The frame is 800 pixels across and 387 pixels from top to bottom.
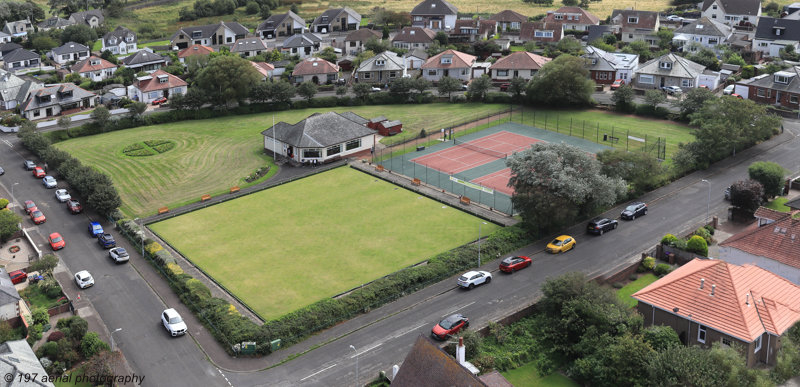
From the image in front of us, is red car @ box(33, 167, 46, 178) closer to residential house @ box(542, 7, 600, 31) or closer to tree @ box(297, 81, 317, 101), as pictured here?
tree @ box(297, 81, 317, 101)

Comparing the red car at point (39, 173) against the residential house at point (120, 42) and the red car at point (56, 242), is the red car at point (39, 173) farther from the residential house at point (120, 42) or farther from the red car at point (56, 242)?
the residential house at point (120, 42)

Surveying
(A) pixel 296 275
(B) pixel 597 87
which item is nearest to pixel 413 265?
(A) pixel 296 275

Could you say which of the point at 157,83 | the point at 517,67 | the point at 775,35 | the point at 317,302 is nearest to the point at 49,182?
the point at 157,83

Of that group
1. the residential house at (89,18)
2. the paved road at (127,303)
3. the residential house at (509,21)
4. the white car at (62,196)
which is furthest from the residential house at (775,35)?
the residential house at (89,18)

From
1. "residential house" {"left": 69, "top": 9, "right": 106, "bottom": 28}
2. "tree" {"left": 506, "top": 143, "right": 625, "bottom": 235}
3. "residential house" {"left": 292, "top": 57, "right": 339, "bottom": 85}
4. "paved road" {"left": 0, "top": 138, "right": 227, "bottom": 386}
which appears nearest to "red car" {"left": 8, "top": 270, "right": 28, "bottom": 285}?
"paved road" {"left": 0, "top": 138, "right": 227, "bottom": 386}

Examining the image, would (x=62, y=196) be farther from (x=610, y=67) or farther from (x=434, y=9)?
(x=434, y=9)

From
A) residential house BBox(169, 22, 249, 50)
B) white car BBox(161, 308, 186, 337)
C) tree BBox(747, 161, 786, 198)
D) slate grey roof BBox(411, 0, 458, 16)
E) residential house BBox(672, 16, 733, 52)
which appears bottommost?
white car BBox(161, 308, 186, 337)

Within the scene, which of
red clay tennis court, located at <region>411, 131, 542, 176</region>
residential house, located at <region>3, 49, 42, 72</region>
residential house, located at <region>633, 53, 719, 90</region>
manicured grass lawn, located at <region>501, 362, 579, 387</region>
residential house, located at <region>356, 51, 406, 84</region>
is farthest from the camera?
residential house, located at <region>3, 49, 42, 72</region>

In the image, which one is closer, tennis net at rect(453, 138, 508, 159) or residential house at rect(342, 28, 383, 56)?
tennis net at rect(453, 138, 508, 159)
